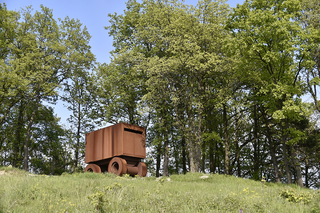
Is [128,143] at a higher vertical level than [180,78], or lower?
lower

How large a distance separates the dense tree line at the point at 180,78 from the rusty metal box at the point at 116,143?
2530 mm

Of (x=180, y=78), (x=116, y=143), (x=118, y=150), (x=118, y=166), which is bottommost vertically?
(x=118, y=166)

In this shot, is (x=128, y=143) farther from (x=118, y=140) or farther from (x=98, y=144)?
(x=98, y=144)

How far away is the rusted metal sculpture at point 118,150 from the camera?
1844cm

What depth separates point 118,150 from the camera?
1836 cm

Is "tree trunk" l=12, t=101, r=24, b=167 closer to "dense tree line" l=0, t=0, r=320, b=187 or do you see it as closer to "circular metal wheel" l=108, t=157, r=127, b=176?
"dense tree line" l=0, t=0, r=320, b=187

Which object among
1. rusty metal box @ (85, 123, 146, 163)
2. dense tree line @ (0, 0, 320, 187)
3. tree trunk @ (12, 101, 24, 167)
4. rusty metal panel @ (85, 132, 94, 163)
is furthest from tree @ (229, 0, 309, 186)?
tree trunk @ (12, 101, 24, 167)

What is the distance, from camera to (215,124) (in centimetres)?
2795

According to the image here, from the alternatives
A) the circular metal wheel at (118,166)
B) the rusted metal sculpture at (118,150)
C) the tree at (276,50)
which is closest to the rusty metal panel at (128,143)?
the rusted metal sculpture at (118,150)

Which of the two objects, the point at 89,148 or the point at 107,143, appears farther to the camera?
the point at 89,148

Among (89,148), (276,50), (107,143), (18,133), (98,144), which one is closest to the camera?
(276,50)

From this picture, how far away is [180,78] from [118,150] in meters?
8.63

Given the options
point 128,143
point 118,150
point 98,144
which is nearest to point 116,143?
point 118,150

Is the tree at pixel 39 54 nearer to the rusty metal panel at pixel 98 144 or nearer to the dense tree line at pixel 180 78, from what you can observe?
the dense tree line at pixel 180 78
